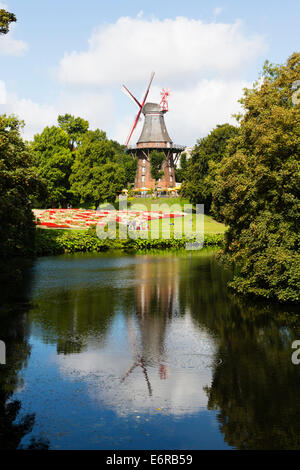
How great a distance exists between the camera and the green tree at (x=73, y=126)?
292 feet

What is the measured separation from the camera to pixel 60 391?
13.4 m

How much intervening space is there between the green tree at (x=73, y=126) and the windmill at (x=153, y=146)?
14.0 meters

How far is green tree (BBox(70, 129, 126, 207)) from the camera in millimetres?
76625

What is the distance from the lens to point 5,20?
A: 21828 millimetres

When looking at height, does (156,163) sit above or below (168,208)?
above

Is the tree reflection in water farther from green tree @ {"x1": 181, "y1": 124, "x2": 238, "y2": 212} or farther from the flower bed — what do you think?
green tree @ {"x1": 181, "y1": 124, "x2": 238, "y2": 212}

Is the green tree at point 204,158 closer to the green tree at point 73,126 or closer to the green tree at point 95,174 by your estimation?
the green tree at point 95,174

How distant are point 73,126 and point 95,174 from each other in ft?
54.7

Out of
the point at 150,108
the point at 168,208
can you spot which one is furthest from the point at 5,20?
the point at 150,108

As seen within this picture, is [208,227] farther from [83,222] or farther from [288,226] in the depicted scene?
[288,226]

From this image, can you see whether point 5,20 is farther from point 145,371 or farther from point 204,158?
point 204,158

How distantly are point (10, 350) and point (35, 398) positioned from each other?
471 cm

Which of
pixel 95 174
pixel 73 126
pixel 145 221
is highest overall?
pixel 73 126

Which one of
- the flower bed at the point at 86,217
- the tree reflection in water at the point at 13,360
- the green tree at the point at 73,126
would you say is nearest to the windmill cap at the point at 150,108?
the green tree at the point at 73,126
